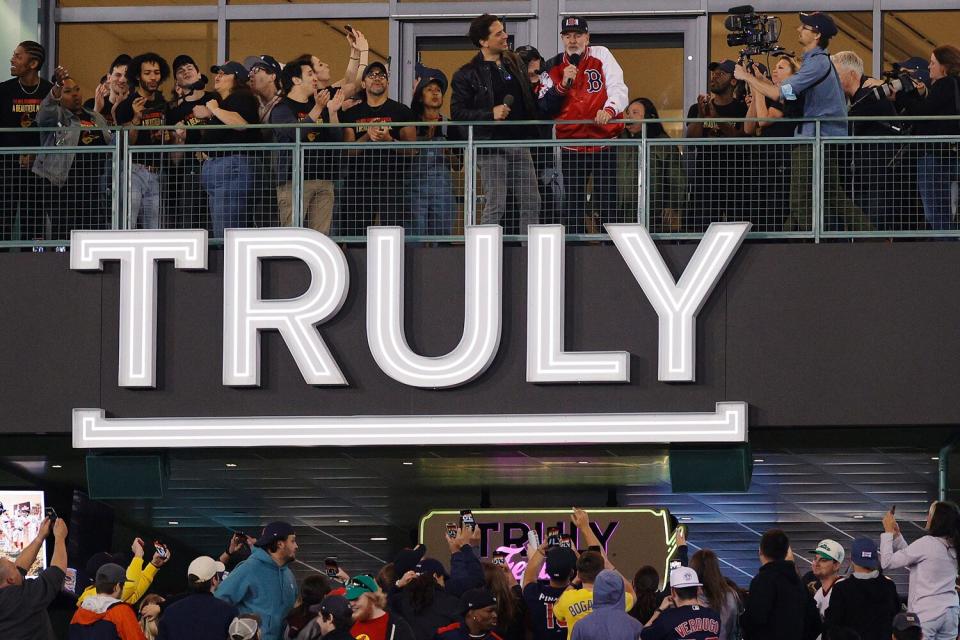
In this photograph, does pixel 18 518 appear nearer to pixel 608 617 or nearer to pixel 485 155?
pixel 485 155

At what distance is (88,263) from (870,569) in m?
7.78

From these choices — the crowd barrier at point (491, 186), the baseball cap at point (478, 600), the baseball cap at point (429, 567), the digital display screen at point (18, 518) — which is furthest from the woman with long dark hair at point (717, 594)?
the digital display screen at point (18, 518)

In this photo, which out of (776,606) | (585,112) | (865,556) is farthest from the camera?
(585,112)

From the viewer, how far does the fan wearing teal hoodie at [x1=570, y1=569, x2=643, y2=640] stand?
40.0 feet

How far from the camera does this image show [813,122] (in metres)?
16.6

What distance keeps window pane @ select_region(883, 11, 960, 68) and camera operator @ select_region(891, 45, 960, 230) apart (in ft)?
17.1

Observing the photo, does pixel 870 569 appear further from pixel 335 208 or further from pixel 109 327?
pixel 109 327

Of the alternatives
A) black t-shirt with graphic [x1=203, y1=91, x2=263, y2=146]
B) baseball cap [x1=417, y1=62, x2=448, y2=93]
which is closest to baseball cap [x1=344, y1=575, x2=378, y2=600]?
black t-shirt with graphic [x1=203, y1=91, x2=263, y2=146]

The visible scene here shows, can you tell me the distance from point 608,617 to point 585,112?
20.7ft

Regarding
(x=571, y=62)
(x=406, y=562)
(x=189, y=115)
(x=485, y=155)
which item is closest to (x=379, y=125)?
(x=485, y=155)

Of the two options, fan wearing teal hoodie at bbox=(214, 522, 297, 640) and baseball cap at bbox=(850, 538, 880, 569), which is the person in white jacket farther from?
fan wearing teal hoodie at bbox=(214, 522, 297, 640)

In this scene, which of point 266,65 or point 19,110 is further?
point 19,110

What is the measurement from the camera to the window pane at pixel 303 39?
72.1 ft

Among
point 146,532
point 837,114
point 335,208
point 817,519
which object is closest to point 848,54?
point 837,114
